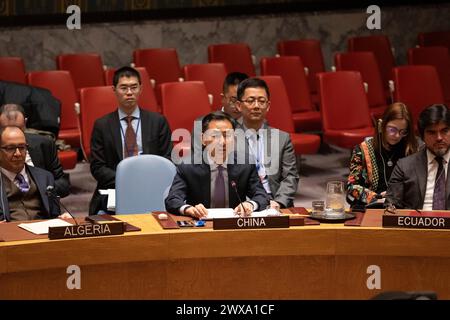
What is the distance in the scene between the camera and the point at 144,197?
435 cm

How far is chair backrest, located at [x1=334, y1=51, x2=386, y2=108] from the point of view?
23.7 feet

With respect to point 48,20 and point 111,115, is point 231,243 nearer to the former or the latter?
point 111,115

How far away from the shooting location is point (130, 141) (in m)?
5.18

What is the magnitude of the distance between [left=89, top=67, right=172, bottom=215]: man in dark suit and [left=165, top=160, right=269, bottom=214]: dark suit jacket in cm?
115

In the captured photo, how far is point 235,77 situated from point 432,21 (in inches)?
152

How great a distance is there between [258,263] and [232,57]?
169 inches

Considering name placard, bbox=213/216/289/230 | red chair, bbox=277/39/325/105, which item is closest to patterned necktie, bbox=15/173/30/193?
name placard, bbox=213/216/289/230

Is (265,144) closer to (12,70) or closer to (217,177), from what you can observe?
(217,177)

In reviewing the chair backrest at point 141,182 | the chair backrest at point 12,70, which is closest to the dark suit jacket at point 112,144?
the chair backrest at point 141,182

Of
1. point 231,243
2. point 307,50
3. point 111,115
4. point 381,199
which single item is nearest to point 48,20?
point 307,50

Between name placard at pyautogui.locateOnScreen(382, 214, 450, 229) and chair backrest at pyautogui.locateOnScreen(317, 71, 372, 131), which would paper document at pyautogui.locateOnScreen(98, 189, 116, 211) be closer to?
name placard at pyautogui.locateOnScreen(382, 214, 450, 229)

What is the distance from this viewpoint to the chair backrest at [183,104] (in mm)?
6051

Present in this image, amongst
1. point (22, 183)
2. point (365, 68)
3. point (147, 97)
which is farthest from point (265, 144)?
point (365, 68)

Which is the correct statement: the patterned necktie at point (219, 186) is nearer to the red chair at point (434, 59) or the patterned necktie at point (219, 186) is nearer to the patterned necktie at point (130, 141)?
the patterned necktie at point (130, 141)
